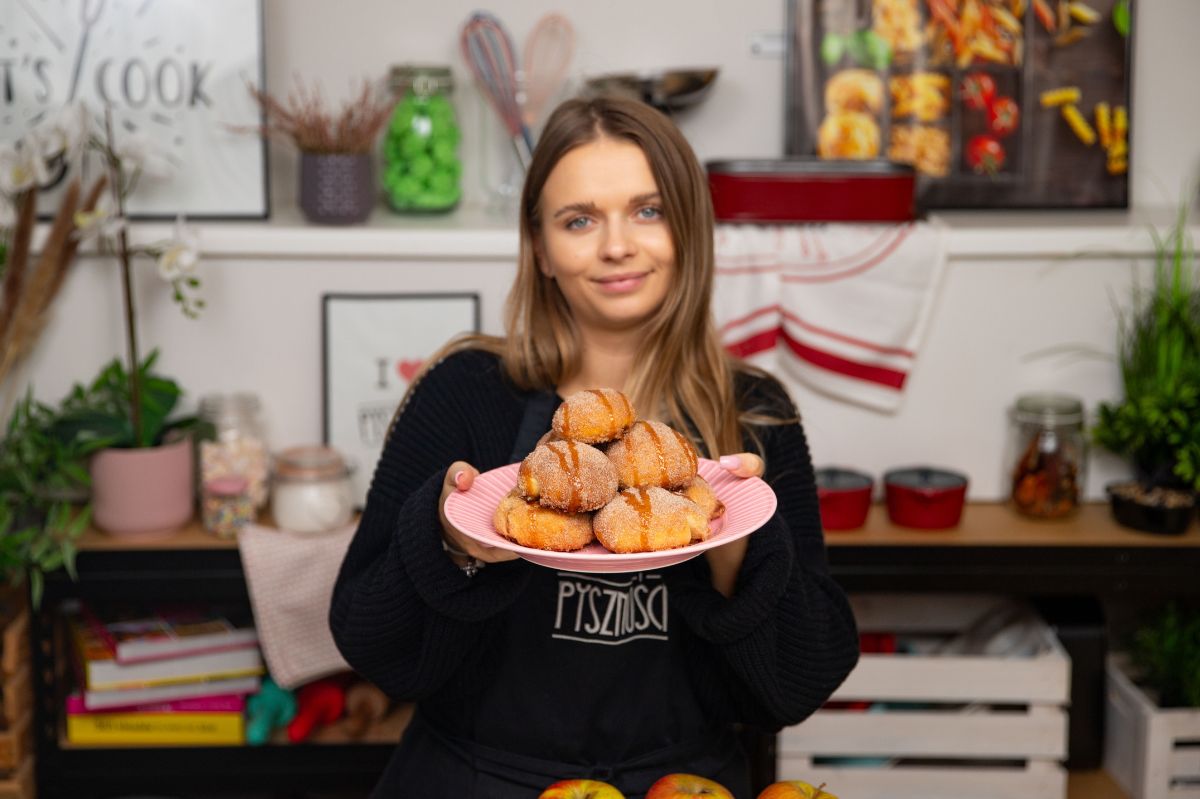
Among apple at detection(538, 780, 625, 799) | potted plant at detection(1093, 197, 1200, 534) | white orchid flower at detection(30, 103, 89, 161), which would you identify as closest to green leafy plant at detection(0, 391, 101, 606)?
white orchid flower at detection(30, 103, 89, 161)

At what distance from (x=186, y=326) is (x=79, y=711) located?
65 cm

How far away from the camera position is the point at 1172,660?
2.31 meters

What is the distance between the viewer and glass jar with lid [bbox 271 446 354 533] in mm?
2209

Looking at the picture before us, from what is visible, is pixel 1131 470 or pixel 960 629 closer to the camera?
pixel 1131 470

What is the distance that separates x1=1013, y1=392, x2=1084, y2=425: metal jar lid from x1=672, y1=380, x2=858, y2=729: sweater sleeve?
83 cm

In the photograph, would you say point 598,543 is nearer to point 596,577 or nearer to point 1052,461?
point 596,577

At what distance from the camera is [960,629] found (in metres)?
2.66

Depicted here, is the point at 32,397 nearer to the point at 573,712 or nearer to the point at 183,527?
the point at 183,527

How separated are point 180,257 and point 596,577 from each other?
0.99 m

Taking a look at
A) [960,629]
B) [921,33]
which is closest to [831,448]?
[960,629]

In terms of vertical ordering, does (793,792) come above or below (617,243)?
below

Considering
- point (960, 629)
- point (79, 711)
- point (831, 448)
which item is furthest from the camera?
point (960, 629)

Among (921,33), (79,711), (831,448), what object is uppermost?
(921,33)

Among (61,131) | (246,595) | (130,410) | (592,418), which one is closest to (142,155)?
(61,131)
